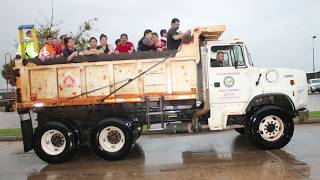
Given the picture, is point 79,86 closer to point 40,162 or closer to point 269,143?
point 40,162

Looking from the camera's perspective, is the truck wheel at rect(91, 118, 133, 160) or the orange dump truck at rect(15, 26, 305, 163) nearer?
the truck wheel at rect(91, 118, 133, 160)

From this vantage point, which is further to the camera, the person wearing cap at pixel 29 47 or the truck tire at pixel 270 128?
the person wearing cap at pixel 29 47

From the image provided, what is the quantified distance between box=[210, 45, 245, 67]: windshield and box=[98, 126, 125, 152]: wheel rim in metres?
2.68

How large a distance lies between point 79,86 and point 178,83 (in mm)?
2295

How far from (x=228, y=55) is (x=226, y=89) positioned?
0.81 metres

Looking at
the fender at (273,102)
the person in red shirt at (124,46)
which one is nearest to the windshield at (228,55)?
the fender at (273,102)

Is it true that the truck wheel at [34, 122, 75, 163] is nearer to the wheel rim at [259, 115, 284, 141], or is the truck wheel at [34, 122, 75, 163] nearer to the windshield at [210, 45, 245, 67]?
the windshield at [210, 45, 245, 67]

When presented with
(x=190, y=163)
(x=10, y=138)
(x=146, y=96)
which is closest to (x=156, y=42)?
(x=146, y=96)

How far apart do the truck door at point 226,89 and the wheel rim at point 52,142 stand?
3.50 metres

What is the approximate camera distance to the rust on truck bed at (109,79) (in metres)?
11.3

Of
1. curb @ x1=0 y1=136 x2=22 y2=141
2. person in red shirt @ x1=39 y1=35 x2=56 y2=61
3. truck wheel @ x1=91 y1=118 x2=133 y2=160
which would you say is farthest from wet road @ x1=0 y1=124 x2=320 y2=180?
person in red shirt @ x1=39 y1=35 x2=56 y2=61

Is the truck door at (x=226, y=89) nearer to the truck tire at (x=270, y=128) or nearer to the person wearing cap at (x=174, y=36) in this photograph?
the truck tire at (x=270, y=128)

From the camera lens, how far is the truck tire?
11.3 m

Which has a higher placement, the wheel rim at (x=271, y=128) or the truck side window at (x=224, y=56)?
the truck side window at (x=224, y=56)
